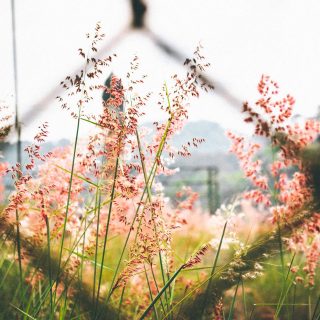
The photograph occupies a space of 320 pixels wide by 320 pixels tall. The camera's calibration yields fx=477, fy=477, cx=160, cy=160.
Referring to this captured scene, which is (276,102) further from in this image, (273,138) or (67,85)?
(67,85)

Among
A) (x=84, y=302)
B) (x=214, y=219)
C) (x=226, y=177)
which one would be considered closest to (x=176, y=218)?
(x=214, y=219)

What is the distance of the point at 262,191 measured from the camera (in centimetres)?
112

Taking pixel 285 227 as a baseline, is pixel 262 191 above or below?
above

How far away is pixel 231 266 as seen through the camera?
713 mm

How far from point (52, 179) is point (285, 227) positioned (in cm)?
48

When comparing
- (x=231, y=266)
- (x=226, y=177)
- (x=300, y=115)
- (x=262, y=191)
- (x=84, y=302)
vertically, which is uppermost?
(x=226, y=177)

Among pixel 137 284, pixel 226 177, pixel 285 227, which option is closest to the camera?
pixel 285 227

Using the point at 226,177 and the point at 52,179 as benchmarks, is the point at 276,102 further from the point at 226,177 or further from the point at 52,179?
the point at 226,177

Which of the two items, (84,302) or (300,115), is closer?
(84,302)

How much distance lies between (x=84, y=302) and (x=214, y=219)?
419 millimetres

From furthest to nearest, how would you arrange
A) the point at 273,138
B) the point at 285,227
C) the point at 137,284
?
the point at 137,284 → the point at 285,227 → the point at 273,138

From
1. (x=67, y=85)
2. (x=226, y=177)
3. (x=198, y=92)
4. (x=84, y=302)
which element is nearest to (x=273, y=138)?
(x=198, y=92)

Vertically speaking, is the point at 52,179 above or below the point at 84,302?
above

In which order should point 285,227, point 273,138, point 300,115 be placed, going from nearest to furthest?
point 273,138 → point 285,227 → point 300,115
